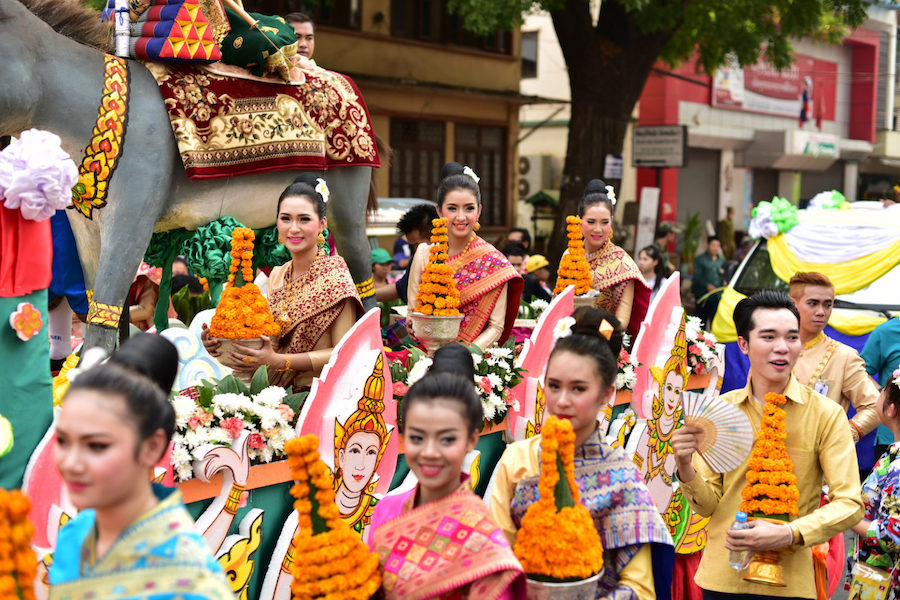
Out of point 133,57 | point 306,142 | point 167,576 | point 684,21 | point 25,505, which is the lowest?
point 167,576

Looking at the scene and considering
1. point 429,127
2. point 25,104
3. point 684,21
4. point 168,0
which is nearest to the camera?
point 25,104

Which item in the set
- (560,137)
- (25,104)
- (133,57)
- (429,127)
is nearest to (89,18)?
(133,57)

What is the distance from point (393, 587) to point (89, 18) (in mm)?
3370

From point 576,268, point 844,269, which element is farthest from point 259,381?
point 844,269

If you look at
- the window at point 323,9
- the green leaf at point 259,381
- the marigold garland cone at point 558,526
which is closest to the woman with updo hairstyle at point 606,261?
the green leaf at point 259,381

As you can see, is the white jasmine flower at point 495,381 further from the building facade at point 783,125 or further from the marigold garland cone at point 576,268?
the building facade at point 783,125

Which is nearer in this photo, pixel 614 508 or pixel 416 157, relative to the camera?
pixel 614 508

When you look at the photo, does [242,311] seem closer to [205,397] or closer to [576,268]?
[205,397]

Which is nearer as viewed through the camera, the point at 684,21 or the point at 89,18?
the point at 89,18

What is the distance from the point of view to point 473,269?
4.72 m

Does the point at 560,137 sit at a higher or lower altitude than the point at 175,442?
higher

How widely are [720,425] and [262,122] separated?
111 inches

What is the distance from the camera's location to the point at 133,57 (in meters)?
4.72

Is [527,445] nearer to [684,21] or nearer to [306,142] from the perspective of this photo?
[306,142]
